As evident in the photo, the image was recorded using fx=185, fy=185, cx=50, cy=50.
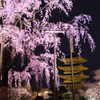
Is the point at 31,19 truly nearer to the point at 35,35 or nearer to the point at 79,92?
the point at 35,35

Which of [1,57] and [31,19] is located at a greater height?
[31,19]

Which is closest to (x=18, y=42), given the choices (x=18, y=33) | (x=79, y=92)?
(x=18, y=33)

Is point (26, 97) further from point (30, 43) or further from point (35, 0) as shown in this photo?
point (35, 0)

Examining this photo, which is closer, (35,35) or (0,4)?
(0,4)

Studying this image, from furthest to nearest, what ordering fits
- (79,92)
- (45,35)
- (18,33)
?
(79,92) < (45,35) < (18,33)

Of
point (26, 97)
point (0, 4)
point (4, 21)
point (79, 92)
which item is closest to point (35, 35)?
point (4, 21)

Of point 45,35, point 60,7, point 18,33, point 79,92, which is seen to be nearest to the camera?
point 18,33

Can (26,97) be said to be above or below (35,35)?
below

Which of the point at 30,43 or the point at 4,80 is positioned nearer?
the point at 4,80

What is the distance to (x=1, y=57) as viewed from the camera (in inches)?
459

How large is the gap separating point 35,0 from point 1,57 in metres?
4.18

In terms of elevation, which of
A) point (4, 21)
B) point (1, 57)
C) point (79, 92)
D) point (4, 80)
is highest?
point (4, 21)

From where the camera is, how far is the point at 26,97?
13117 millimetres

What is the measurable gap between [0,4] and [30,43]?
331 centimetres
